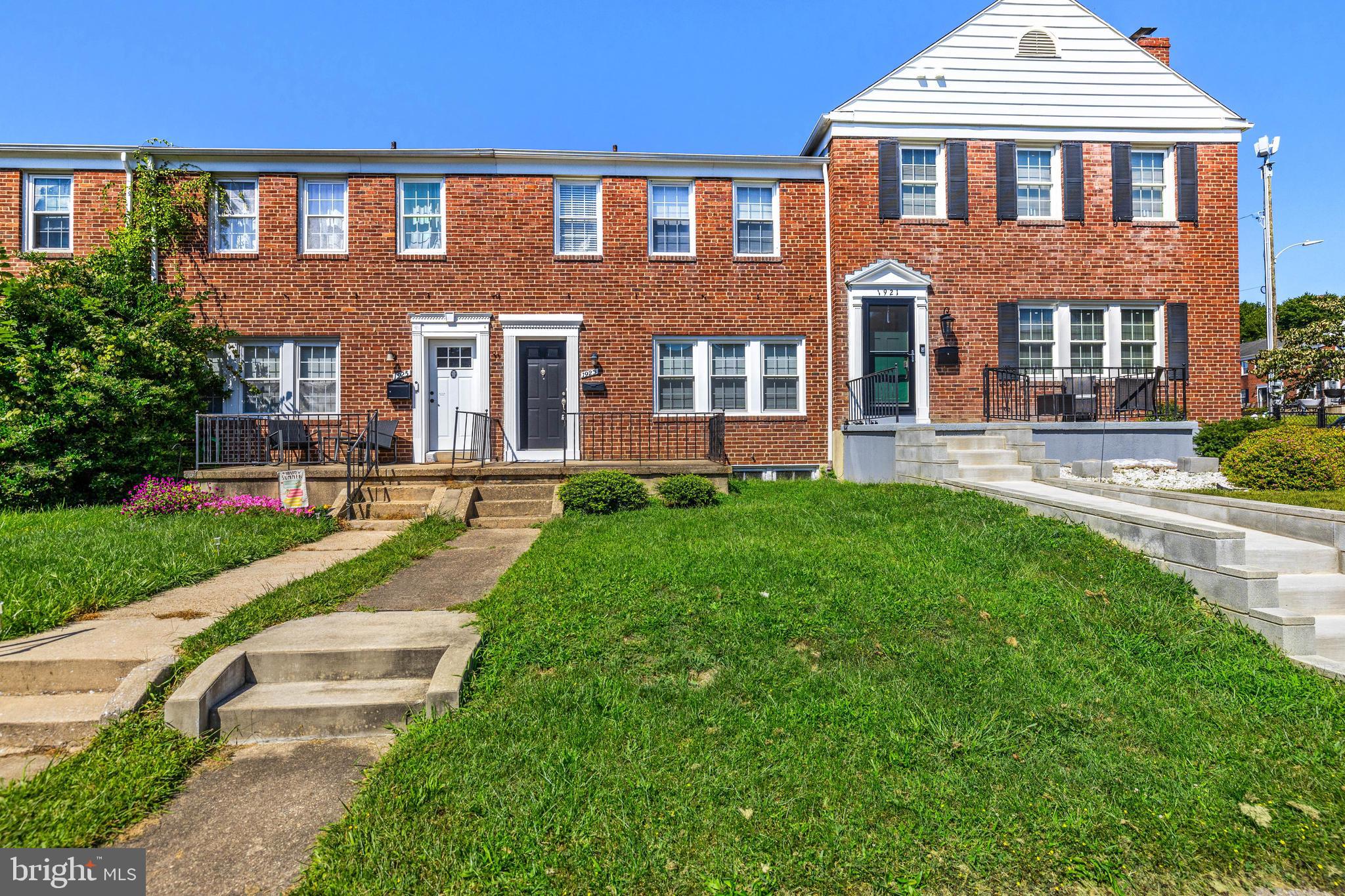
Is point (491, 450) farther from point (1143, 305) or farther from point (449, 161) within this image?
point (1143, 305)

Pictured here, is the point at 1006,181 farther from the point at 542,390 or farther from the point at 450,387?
the point at 450,387

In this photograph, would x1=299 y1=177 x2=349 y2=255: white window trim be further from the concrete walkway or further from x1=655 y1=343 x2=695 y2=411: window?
the concrete walkway

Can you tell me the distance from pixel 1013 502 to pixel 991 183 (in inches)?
314

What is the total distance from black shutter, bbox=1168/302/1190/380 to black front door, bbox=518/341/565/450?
448 inches

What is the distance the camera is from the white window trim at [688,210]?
40.3 feet

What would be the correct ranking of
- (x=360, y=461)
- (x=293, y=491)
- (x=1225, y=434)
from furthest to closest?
(x=360, y=461) < (x=1225, y=434) < (x=293, y=491)

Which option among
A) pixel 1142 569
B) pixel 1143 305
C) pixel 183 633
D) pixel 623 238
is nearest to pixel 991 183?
pixel 1143 305

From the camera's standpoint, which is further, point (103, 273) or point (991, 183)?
point (991, 183)

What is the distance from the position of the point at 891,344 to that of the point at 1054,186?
4413mm

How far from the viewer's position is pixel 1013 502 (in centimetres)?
704

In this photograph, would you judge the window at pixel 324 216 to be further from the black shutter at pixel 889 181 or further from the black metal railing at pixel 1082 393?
the black metal railing at pixel 1082 393

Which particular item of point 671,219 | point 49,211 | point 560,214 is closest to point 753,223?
point 671,219

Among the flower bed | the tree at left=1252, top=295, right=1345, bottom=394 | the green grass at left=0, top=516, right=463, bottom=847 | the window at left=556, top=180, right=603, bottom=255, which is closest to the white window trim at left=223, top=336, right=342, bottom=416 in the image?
the flower bed

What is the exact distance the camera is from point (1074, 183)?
40.3 ft
